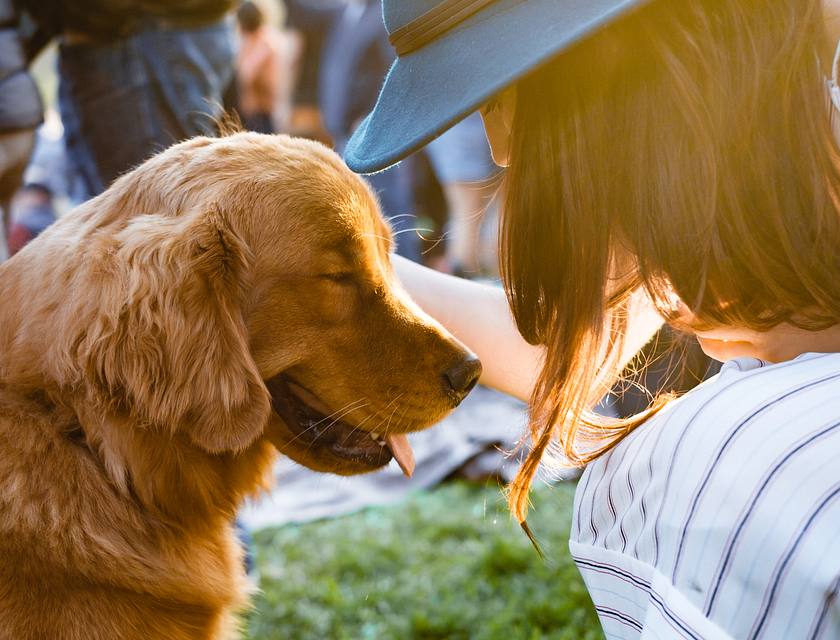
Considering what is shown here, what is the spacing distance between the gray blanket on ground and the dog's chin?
5.86ft

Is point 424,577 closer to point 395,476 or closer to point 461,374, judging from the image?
point 395,476

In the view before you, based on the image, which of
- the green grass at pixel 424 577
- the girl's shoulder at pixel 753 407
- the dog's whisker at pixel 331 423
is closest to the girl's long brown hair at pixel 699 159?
the girl's shoulder at pixel 753 407

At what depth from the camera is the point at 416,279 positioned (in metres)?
2.61

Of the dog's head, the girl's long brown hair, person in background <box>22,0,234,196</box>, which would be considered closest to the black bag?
person in background <box>22,0,234,196</box>

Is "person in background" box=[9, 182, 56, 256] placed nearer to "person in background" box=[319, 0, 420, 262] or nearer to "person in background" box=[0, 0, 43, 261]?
"person in background" box=[319, 0, 420, 262]

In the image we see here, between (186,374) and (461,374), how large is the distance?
72cm

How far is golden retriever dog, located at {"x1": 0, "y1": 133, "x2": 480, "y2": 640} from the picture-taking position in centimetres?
185

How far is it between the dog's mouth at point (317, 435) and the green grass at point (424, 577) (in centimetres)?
59

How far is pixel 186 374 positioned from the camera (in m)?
1.89

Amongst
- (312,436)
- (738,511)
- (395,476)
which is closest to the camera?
(738,511)

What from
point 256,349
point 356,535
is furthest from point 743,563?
Result: point 356,535

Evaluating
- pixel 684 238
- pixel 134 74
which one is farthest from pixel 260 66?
pixel 684 238

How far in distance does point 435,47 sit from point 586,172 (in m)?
0.34

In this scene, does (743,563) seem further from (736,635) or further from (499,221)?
(499,221)
